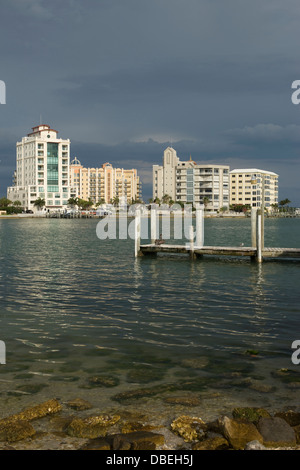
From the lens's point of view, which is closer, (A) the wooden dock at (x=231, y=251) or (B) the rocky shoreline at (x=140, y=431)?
(B) the rocky shoreline at (x=140, y=431)

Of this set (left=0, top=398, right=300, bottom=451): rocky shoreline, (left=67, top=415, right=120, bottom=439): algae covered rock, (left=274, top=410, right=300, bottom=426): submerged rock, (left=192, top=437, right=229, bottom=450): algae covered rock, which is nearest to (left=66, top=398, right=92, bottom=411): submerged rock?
(left=0, top=398, right=300, bottom=451): rocky shoreline

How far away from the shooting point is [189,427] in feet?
25.8

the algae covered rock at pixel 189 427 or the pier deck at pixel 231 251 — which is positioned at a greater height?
the pier deck at pixel 231 251

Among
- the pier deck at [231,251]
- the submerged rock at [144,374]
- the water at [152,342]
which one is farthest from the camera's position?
the pier deck at [231,251]

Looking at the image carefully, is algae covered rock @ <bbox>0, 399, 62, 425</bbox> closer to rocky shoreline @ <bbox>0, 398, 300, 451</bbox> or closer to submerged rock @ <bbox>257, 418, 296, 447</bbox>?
rocky shoreline @ <bbox>0, 398, 300, 451</bbox>

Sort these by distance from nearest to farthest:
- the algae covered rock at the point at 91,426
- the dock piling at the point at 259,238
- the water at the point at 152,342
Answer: the algae covered rock at the point at 91,426 → the water at the point at 152,342 → the dock piling at the point at 259,238

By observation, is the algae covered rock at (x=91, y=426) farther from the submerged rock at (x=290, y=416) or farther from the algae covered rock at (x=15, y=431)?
the submerged rock at (x=290, y=416)

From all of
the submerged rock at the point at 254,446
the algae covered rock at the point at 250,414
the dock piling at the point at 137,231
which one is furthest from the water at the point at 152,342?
the dock piling at the point at 137,231

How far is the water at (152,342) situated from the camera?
9781 millimetres

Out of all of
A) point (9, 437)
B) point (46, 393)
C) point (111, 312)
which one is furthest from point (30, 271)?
point (9, 437)

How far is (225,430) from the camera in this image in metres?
7.39

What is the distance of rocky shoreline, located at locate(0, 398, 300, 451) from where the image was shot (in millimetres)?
7238

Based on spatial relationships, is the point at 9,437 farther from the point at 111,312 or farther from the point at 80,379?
the point at 111,312

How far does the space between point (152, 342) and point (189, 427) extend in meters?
5.91
